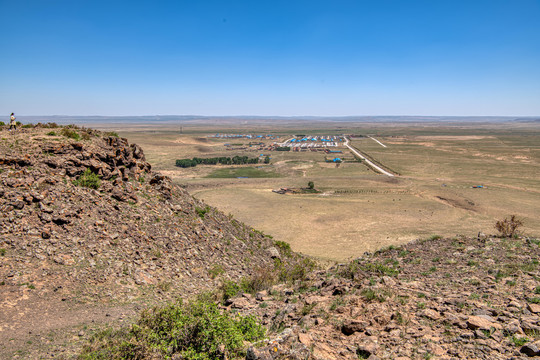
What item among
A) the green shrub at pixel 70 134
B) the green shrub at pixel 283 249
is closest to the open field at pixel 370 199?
the green shrub at pixel 283 249

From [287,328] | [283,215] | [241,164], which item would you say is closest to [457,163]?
[241,164]

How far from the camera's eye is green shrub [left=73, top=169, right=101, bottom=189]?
1622cm

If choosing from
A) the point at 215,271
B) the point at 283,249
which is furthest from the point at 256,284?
the point at 283,249

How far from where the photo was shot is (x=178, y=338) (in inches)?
344

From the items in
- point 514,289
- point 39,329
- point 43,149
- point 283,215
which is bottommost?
point 283,215

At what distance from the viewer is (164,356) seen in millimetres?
8188

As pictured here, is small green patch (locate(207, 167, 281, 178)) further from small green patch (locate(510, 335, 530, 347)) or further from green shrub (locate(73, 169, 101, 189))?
small green patch (locate(510, 335, 530, 347))

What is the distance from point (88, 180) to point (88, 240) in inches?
170

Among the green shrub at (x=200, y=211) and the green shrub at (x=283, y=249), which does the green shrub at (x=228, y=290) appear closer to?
the green shrub at (x=200, y=211)

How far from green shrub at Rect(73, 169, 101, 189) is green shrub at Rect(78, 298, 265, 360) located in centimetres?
932

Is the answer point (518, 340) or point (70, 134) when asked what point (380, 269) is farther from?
point (70, 134)

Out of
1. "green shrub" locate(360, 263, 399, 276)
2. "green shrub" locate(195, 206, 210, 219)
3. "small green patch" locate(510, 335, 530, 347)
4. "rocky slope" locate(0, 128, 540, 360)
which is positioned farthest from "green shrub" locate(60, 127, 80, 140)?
"small green patch" locate(510, 335, 530, 347)

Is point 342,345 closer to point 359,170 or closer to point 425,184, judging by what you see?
point 425,184

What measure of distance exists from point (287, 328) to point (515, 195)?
5997 centimetres
